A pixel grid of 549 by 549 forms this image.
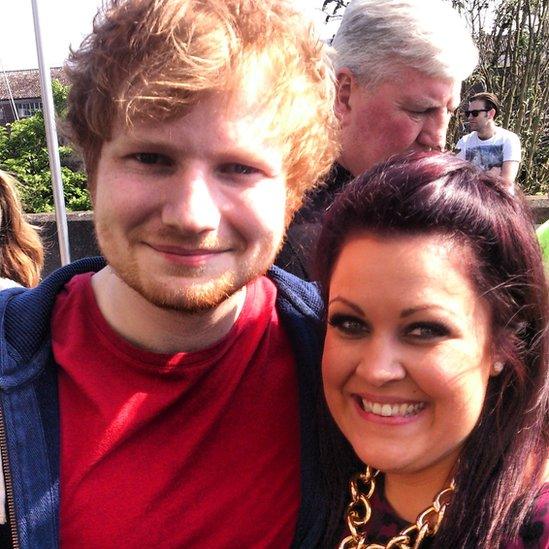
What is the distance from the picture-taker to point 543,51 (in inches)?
361

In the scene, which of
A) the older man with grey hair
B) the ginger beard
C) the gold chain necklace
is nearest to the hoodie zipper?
the ginger beard

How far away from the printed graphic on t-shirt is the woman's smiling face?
6040mm

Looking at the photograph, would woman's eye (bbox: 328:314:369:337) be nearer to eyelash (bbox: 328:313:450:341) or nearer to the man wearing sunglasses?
eyelash (bbox: 328:313:450:341)

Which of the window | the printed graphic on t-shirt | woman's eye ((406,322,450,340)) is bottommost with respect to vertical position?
the window

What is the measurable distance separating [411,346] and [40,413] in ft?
2.53

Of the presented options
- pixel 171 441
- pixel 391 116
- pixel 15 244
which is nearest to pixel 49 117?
pixel 15 244

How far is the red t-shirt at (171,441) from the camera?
1.53 metres

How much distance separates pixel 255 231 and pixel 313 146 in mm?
348

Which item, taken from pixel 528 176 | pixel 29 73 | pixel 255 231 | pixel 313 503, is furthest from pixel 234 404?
pixel 29 73

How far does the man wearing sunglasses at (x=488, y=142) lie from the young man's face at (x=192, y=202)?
578 centimetres

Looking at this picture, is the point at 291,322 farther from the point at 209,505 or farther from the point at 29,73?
the point at 29,73

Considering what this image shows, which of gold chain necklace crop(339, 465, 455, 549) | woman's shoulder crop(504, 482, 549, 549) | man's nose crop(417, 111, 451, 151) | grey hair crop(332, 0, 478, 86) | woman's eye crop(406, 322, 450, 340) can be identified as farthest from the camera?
man's nose crop(417, 111, 451, 151)

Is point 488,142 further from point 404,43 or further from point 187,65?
point 187,65

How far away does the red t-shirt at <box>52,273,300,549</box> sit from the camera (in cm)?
153
